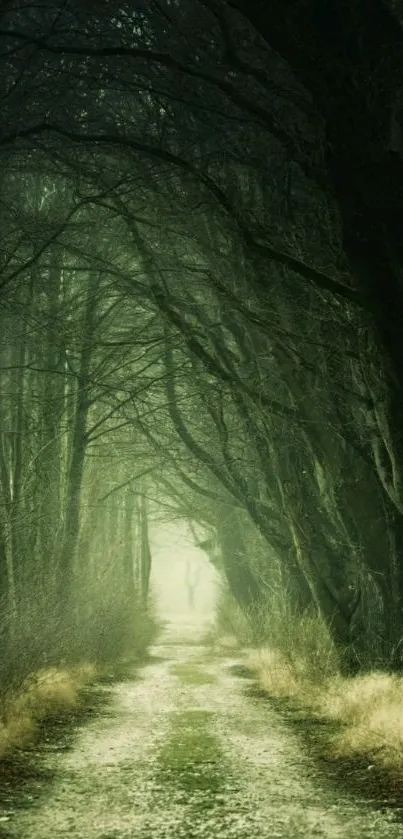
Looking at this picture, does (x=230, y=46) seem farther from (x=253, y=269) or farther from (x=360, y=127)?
(x=253, y=269)

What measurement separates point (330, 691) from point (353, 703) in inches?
53.3

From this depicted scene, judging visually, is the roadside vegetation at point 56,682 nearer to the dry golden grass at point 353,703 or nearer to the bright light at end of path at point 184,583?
the dry golden grass at point 353,703

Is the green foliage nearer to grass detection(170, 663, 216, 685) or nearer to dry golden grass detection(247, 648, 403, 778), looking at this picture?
dry golden grass detection(247, 648, 403, 778)

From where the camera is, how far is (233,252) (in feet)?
34.3

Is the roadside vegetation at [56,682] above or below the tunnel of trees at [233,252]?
below

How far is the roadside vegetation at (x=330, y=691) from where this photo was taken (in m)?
7.29

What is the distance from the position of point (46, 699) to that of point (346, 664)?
4.14 meters

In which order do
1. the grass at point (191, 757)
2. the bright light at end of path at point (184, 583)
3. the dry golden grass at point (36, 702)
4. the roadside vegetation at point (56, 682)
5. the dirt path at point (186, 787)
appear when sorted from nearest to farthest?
1. the dirt path at point (186, 787)
2. the grass at point (191, 757)
3. the dry golden grass at point (36, 702)
4. the roadside vegetation at point (56, 682)
5. the bright light at end of path at point (184, 583)

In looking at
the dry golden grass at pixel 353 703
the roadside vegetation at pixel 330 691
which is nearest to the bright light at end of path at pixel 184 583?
the roadside vegetation at pixel 330 691

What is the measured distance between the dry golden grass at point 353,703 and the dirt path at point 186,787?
525 mm

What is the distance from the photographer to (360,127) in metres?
6.34

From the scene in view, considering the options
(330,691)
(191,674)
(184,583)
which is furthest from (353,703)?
(184,583)

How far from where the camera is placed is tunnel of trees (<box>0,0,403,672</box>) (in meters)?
6.51

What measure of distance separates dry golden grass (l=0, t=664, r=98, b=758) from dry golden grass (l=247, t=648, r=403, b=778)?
9.61ft
